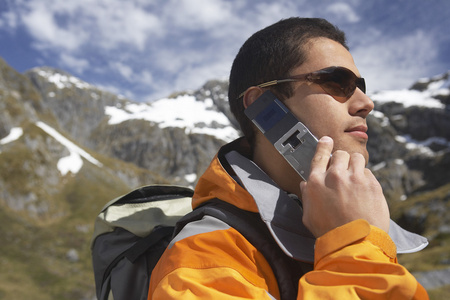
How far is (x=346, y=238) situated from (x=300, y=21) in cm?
282

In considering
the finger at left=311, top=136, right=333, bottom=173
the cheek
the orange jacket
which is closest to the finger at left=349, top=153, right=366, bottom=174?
the finger at left=311, top=136, right=333, bottom=173

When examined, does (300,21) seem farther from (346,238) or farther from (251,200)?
(346,238)

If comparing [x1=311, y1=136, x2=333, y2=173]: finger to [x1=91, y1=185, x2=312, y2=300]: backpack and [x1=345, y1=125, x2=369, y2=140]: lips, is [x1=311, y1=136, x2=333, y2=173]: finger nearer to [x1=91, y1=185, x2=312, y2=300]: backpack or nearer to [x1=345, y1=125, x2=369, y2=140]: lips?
[x1=345, y1=125, x2=369, y2=140]: lips

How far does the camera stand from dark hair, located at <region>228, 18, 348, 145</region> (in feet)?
11.7

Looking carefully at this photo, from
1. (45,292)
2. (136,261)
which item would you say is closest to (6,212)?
(45,292)

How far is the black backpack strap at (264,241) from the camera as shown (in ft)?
8.66

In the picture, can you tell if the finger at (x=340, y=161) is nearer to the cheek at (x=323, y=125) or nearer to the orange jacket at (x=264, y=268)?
the orange jacket at (x=264, y=268)

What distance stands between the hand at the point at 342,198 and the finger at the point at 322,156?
45 mm

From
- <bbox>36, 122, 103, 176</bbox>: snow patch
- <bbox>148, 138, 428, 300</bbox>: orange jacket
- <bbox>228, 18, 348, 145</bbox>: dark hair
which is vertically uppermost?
<bbox>36, 122, 103, 176</bbox>: snow patch

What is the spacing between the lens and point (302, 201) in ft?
8.77

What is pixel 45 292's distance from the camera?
4684cm

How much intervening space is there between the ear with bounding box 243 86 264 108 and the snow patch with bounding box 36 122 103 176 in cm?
9710

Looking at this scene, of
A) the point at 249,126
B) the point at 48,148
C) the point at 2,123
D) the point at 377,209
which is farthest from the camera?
the point at 48,148

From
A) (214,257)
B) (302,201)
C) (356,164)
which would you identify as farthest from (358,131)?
(214,257)
